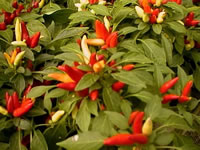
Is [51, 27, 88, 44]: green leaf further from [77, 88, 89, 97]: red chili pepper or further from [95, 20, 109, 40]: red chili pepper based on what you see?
[77, 88, 89, 97]: red chili pepper

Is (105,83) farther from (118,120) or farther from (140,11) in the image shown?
(140,11)

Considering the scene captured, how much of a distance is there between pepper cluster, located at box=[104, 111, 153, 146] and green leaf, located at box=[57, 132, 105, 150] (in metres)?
0.04

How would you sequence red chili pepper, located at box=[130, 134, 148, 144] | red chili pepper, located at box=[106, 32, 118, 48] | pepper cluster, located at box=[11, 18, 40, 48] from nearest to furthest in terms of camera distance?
red chili pepper, located at box=[130, 134, 148, 144] → red chili pepper, located at box=[106, 32, 118, 48] → pepper cluster, located at box=[11, 18, 40, 48]

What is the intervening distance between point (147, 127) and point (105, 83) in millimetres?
297

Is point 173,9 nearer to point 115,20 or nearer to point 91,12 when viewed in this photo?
point 115,20

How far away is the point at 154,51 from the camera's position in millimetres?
1646

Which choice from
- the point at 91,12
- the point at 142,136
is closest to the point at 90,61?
the point at 142,136

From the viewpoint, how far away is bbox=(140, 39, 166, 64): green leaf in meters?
1.61

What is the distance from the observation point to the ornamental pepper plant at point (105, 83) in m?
1.23

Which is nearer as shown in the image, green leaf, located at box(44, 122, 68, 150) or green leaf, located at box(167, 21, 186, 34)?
green leaf, located at box(44, 122, 68, 150)

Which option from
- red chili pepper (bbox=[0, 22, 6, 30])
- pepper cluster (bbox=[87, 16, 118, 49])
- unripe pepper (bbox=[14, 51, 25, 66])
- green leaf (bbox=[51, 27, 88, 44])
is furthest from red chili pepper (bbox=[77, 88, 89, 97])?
red chili pepper (bbox=[0, 22, 6, 30])

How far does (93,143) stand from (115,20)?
0.93 m

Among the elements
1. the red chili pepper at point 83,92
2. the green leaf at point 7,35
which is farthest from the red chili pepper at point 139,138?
the green leaf at point 7,35

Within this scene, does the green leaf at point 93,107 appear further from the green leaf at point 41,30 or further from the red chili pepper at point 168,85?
the green leaf at point 41,30
